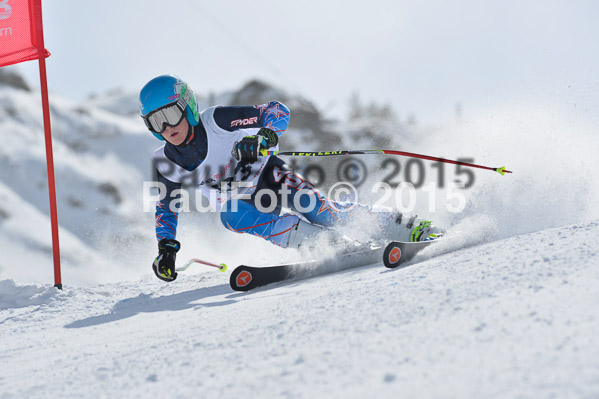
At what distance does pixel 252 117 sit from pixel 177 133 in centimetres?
60

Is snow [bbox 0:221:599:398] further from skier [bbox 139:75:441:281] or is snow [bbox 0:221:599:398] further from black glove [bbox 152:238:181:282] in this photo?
skier [bbox 139:75:441:281]

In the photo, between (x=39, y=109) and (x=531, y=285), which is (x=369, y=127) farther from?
(x=531, y=285)

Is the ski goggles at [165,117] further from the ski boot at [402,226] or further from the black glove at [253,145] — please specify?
the ski boot at [402,226]

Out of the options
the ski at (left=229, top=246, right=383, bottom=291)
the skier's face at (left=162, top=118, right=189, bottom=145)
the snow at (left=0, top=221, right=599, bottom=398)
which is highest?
the skier's face at (left=162, top=118, right=189, bottom=145)

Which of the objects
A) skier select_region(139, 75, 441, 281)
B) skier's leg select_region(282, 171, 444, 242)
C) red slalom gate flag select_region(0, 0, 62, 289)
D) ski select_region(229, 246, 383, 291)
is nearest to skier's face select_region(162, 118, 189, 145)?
skier select_region(139, 75, 441, 281)

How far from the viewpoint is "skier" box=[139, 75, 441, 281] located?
3646mm

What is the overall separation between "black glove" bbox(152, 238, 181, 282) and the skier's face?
720mm

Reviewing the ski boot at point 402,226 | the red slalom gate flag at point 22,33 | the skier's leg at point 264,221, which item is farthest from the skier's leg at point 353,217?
the red slalom gate flag at point 22,33

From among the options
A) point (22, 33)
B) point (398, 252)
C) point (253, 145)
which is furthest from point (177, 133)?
point (22, 33)

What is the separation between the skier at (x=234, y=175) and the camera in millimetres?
3646

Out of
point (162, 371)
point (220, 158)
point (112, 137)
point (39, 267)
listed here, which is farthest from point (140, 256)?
point (112, 137)

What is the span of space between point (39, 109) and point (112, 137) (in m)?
3.25

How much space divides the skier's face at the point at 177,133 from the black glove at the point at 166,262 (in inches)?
28.3

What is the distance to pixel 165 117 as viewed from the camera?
360cm
